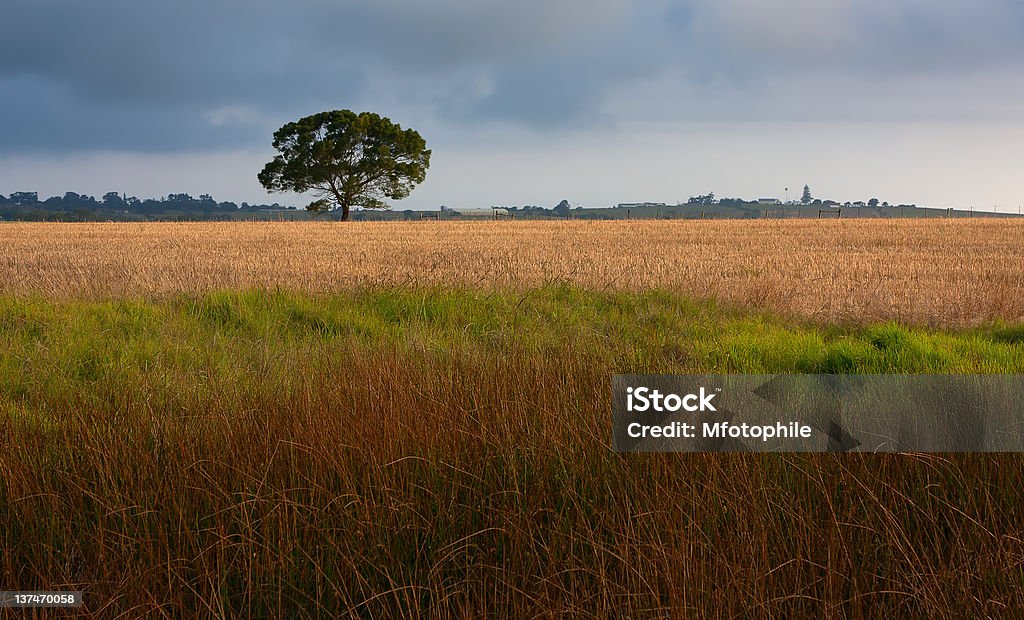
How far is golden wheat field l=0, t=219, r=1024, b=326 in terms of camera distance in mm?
10711

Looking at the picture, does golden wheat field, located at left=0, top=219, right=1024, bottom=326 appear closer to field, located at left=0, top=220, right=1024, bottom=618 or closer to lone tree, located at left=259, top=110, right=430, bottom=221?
field, located at left=0, top=220, right=1024, bottom=618

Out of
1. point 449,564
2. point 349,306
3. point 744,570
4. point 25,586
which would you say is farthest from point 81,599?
point 349,306

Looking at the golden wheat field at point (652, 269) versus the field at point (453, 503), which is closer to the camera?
the field at point (453, 503)

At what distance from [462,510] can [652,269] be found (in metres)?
12.0

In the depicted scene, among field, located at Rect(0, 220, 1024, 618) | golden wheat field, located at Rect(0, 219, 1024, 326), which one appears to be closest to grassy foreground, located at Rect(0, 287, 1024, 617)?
field, located at Rect(0, 220, 1024, 618)

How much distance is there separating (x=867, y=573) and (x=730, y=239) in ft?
89.6

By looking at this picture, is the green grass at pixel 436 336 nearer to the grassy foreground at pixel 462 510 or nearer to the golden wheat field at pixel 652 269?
the grassy foreground at pixel 462 510

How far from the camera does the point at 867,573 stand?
297 centimetres

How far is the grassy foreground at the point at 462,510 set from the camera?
9.67 feet

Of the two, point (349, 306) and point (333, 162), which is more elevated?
point (333, 162)

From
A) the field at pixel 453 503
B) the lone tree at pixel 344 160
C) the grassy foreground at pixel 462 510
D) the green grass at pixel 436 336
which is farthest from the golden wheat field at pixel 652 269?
the lone tree at pixel 344 160

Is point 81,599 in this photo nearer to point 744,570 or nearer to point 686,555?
point 686,555

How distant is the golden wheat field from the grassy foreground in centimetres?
600

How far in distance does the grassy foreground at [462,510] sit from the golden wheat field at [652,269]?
600 cm
